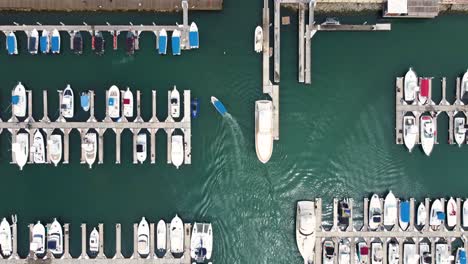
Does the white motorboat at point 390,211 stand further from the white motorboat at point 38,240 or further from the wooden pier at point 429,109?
the white motorboat at point 38,240

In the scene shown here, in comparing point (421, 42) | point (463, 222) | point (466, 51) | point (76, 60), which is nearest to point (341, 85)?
point (421, 42)

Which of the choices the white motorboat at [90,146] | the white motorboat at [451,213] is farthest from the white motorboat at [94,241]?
the white motorboat at [451,213]

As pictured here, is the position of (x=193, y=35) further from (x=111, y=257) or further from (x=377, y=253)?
(x=377, y=253)

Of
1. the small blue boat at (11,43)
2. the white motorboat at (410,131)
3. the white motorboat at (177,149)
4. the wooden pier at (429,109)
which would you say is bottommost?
the white motorboat at (177,149)

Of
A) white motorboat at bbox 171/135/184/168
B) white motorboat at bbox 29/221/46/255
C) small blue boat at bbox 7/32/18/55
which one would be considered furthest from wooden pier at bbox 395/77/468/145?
small blue boat at bbox 7/32/18/55

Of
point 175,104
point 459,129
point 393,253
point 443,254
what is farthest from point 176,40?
point 443,254
